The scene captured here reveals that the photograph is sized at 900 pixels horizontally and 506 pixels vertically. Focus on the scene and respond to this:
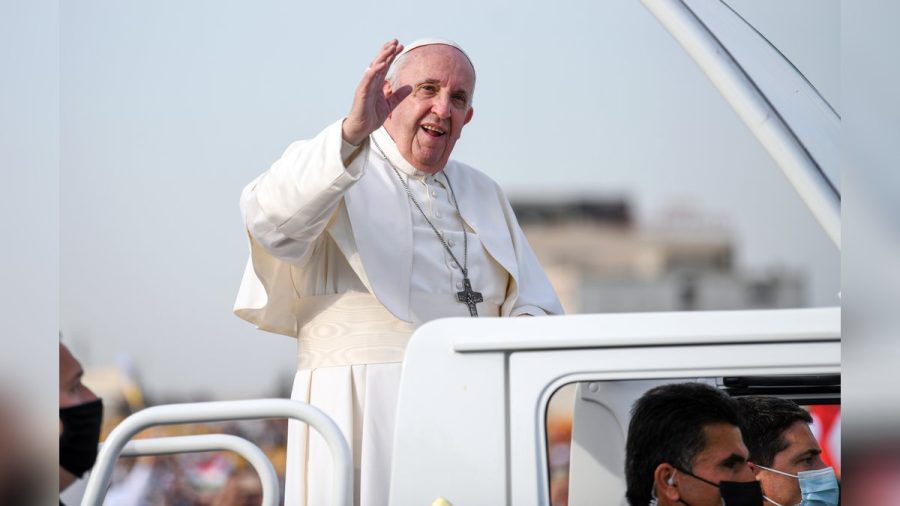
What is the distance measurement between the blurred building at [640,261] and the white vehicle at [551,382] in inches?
1238

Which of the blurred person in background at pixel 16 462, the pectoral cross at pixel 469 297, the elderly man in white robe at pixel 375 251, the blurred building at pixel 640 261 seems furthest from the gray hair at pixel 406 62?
the blurred building at pixel 640 261

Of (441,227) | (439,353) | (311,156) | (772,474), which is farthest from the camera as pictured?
(441,227)

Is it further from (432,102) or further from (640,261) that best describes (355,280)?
(640,261)

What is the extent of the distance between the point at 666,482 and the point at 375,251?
1258 millimetres

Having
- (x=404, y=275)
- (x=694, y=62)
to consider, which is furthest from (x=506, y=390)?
(x=694, y=62)

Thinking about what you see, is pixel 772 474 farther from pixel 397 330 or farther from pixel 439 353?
pixel 397 330

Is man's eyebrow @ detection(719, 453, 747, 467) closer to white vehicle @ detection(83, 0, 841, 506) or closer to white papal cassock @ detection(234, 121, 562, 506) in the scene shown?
white vehicle @ detection(83, 0, 841, 506)

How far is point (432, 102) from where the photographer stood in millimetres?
2916

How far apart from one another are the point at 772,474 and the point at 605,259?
118 feet

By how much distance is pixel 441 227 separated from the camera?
3.00 m

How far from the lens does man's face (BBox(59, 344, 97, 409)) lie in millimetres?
1198

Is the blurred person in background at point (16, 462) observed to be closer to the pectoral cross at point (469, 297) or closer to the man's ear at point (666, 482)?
the man's ear at point (666, 482)

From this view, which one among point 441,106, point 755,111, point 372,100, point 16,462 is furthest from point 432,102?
point 16,462

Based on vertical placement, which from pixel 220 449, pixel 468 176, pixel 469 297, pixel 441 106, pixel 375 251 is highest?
pixel 441 106
